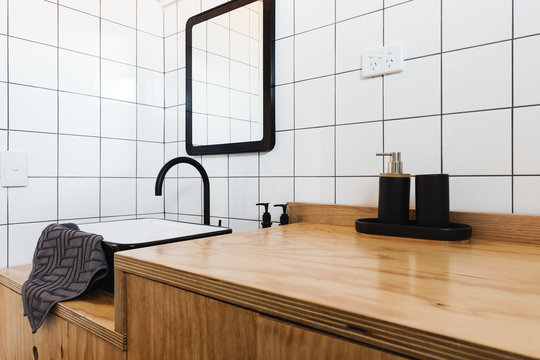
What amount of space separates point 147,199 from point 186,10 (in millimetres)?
843

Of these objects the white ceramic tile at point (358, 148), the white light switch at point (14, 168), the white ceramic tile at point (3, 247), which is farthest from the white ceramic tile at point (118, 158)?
the white ceramic tile at point (358, 148)

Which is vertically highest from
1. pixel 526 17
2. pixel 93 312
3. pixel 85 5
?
pixel 85 5

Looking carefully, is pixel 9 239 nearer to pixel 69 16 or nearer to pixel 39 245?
pixel 39 245

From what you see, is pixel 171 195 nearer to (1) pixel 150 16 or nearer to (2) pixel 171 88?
(2) pixel 171 88

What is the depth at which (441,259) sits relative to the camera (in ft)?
1.84

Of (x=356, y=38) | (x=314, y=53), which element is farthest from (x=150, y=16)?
(x=356, y=38)

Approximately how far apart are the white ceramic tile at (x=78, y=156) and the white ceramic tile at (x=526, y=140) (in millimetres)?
1362

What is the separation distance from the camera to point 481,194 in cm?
80

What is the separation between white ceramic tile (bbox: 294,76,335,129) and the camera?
1042mm

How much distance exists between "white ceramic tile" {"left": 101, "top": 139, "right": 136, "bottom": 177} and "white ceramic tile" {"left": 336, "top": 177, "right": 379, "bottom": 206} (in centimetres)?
91

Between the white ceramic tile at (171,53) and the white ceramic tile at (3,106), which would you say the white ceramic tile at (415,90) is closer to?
the white ceramic tile at (171,53)

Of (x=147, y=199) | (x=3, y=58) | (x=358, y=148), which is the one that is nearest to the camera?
(x=358, y=148)

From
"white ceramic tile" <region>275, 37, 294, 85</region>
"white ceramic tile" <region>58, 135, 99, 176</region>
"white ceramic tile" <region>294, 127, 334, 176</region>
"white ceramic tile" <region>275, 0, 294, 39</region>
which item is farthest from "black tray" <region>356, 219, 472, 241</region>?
"white ceramic tile" <region>58, 135, 99, 176</region>

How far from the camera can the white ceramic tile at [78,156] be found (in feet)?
4.07
